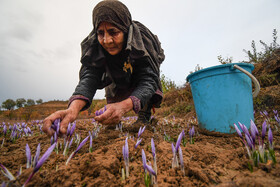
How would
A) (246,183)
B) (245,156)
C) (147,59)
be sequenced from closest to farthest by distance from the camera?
(246,183) → (245,156) → (147,59)

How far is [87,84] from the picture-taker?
216 cm

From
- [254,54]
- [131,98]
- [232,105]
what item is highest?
[254,54]

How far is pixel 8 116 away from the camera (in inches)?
255

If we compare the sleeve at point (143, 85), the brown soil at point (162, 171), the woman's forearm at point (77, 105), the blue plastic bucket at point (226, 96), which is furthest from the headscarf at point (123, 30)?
the brown soil at point (162, 171)

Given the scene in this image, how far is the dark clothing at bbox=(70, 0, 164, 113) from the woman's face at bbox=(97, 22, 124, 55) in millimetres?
62

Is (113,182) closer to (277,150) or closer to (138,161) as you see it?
(138,161)

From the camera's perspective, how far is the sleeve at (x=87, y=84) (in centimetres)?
192

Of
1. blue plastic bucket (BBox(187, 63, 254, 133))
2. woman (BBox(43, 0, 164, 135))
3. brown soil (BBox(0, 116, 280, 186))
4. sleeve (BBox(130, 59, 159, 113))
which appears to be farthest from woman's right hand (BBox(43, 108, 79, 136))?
blue plastic bucket (BBox(187, 63, 254, 133))

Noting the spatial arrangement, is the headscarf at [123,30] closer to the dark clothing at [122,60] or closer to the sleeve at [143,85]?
the dark clothing at [122,60]

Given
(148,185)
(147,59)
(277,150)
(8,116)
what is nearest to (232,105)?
(277,150)

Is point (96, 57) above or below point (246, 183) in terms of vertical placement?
above

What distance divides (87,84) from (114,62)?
55 centimetres

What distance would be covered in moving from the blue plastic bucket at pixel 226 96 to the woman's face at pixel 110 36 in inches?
47.7

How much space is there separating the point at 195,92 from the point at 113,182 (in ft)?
5.84
